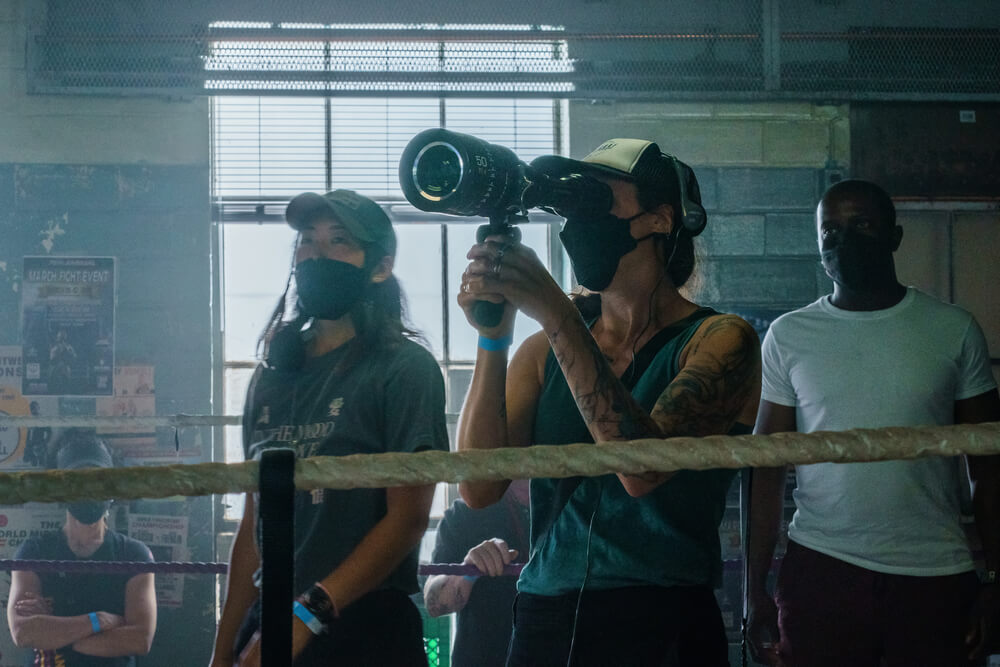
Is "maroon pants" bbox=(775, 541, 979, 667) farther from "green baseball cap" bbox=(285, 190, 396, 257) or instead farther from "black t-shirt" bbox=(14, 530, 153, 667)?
"black t-shirt" bbox=(14, 530, 153, 667)

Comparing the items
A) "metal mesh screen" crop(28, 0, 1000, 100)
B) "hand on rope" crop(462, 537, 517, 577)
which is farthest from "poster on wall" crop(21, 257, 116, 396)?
"hand on rope" crop(462, 537, 517, 577)

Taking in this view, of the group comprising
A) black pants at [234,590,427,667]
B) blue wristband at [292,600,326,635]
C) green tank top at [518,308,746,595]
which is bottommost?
black pants at [234,590,427,667]

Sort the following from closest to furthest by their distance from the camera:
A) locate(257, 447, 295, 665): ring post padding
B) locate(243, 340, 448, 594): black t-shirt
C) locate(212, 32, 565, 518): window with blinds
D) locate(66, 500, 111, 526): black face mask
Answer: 1. locate(257, 447, 295, 665): ring post padding
2. locate(243, 340, 448, 594): black t-shirt
3. locate(66, 500, 111, 526): black face mask
4. locate(212, 32, 565, 518): window with blinds

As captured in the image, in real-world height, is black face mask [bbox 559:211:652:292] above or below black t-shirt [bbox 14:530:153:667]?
above

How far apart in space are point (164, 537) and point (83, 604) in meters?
1.04

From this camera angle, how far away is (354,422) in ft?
4.48

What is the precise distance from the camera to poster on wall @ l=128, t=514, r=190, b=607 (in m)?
4.02

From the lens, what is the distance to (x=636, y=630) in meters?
1.04

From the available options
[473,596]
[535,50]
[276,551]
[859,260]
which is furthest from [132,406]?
[276,551]

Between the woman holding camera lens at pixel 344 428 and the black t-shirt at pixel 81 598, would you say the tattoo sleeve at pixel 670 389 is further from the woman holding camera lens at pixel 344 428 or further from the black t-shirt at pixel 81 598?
the black t-shirt at pixel 81 598

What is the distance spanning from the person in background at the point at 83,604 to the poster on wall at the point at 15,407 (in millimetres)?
837

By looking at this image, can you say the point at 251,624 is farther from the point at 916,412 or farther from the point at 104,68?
the point at 104,68

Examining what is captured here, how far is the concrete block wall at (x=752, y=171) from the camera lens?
4.08 meters

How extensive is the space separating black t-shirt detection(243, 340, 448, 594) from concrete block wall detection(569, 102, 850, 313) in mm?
2856
